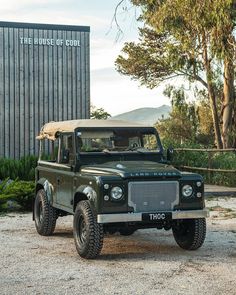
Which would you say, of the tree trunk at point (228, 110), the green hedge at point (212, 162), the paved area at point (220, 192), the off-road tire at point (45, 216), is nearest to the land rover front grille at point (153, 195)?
the off-road tire at point (45, 216)

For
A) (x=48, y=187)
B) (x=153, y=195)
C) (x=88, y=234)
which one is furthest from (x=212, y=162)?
(x=88, y=234)

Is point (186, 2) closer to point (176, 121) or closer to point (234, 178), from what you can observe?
point (234, 178)

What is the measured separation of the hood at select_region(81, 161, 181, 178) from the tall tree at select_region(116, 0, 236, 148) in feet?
35.2

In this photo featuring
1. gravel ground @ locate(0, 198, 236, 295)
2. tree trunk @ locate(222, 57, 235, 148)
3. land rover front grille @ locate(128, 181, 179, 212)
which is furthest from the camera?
tree trunk @ locate(222, 57, 235, 148)

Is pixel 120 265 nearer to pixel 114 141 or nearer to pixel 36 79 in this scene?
pixel 114 141

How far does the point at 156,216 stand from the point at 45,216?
242cm

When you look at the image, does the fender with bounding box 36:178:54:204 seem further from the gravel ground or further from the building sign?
the building sign

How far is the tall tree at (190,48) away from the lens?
757 inches

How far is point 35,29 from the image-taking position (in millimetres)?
24203

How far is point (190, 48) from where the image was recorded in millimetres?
25672

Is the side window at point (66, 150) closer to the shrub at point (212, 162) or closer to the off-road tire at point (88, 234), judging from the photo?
the off-road tire at point (88, 234)

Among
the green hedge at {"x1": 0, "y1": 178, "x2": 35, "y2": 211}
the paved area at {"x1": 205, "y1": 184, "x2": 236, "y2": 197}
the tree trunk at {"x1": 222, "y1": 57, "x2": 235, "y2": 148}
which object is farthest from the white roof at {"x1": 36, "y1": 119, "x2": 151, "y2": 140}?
the tree trunk at {"x1": 222, "y1": 57, "x2": 235, "y2": 148}

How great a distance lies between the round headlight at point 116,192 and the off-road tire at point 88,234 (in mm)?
351

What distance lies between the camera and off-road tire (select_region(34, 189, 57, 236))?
31.1 feet
